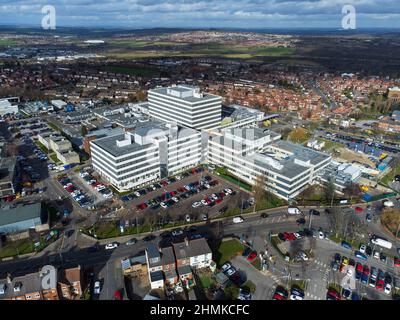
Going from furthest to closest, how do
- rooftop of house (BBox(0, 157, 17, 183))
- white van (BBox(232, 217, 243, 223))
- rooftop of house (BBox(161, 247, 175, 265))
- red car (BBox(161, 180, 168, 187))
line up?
red car (BBox(161, 180, 168, 187)), rooftop of house (BBox(0, 157, 17, 183)), white van (BBox(232, 217, 243, 223)), rooftop of house (BBox(161, 247, 175, 265))

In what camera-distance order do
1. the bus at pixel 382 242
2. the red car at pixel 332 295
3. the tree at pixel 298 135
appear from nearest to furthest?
1. the red car at pixel 332 295
2. the bus at pixel 382 242
3. the tree at pixel 298 135

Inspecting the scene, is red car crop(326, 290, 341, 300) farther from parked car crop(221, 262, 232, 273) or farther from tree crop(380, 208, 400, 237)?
tree crop(380, 208, 400, 237)

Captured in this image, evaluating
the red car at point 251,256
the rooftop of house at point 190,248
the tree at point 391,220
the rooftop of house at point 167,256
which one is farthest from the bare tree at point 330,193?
the rooftop of house at point 167,256

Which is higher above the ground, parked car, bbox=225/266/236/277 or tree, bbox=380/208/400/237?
tree, bbox=380/208/400/237

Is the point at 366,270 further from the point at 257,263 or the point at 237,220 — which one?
the point at 237,220

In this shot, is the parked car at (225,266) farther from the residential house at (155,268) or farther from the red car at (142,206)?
the red car at (142,206)

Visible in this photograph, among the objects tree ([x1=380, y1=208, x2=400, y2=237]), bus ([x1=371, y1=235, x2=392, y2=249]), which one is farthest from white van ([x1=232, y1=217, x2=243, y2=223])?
tree ([x1=380, y1=208, x2=400, y2=237])
